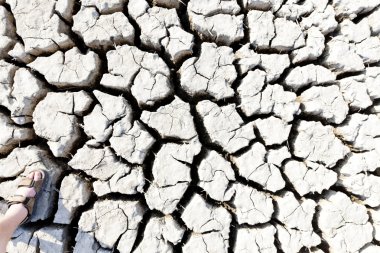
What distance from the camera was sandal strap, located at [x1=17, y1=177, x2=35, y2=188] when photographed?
1714mm

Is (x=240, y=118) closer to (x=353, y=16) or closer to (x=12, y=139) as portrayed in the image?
(x=353, y=16)

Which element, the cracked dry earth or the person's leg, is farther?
the cracked dry earth

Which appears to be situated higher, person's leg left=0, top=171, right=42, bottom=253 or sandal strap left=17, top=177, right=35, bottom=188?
sandal strap left=17, top=177, right=35, bottom=188

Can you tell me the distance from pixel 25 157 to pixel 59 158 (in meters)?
0.15

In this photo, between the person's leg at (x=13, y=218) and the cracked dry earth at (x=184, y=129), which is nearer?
the person's leg at (x=13, y=218)

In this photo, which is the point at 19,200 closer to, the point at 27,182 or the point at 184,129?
the point at 27,182

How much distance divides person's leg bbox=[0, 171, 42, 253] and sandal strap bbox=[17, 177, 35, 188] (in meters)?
0.01

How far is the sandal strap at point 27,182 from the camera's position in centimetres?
171

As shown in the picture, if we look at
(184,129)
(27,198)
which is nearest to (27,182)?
(27,198)

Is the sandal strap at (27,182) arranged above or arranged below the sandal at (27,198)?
above

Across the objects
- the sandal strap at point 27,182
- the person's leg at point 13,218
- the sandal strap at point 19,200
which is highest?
the sandal strap at point 27,182

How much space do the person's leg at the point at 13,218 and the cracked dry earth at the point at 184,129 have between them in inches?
3.3

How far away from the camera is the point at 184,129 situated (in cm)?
183

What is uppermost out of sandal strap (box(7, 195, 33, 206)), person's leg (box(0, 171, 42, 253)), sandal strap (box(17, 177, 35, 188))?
sandal strap (box(17, 177, 35, 188))
